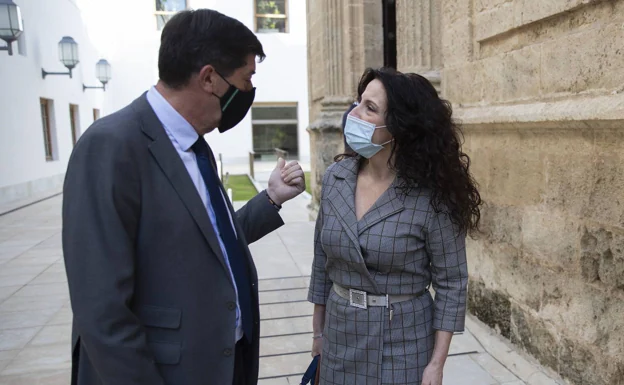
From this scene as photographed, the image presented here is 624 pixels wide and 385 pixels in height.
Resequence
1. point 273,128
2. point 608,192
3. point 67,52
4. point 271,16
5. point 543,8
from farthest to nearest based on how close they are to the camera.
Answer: point 273,128, point 271,16, point 67,52, point 543,8, point 608,192

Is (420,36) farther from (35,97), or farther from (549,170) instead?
(35,97)

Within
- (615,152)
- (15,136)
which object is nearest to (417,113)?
(615,152)

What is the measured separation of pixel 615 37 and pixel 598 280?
1.15 metres

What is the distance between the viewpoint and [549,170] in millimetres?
2818

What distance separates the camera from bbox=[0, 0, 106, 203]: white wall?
10828 millimetres

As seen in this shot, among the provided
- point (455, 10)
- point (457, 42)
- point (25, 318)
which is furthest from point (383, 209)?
point (25, 318)

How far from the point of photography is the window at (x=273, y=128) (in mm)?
22562

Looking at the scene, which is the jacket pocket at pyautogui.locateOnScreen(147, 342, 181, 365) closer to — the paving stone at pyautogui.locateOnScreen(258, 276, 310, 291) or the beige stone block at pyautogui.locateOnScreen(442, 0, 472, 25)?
the beige stone block at pyautogui.locateOnScreen(442, 0, 472, 25)

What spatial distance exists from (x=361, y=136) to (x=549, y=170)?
146cm

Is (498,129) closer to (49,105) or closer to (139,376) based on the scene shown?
(139,376)

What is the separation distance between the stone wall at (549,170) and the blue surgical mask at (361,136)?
1.17 metres

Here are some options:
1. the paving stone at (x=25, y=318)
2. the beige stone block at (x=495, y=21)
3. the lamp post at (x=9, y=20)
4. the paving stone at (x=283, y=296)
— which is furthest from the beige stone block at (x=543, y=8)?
the lamp post at (x=9, y=20)

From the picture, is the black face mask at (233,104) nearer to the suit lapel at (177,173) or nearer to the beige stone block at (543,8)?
the suit lapel at (177,173)

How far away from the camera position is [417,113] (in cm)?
180
